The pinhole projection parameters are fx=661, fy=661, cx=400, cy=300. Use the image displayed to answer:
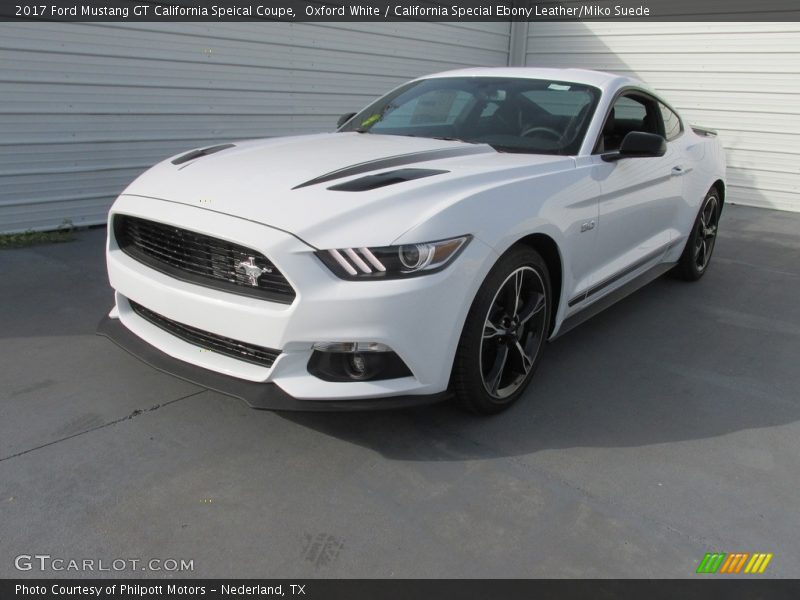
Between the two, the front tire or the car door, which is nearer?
the front tire

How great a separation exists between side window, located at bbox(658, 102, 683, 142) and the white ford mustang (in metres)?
0.94

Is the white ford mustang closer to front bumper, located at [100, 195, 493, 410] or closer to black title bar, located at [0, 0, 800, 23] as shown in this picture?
front bumper, located at [100, 195, 493, 410]

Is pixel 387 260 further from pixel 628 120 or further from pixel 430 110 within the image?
pixel 628 120

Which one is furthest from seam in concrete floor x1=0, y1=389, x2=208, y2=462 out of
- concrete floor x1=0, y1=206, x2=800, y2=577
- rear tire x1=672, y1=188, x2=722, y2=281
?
rear tire x1=672, y1=188, x2=722, y2=281

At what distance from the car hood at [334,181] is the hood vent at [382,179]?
0.02 meters

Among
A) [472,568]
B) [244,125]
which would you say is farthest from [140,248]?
[244,125]

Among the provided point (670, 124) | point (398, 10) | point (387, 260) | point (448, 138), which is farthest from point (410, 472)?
point (398, 10)

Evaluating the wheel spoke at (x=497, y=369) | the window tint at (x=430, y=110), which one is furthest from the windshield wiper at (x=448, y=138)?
the wheel spoke at (x=497, y=369)

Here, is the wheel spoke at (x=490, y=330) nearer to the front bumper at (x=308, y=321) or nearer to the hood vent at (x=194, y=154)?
the front bumper at (x=308, y=321)

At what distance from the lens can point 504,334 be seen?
289cm

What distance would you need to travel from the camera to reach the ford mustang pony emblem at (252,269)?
242 centimetres

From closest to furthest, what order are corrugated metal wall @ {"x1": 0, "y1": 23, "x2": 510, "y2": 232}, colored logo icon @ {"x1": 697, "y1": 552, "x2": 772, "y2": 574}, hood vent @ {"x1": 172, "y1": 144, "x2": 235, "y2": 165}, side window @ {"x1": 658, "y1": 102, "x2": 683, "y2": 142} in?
colored logo icon @ {"x1": 697, "y1": 552, "x2": 772, "y2": 574}
hood vent @ {"x1": 172, "y1": 144, "x2": 235, "y2": 165}
side window @ {"x1": 658, "y1": 102, "x2": 683, "y2": 142}
corrugated metal wall @ {"x1": 0, "y1": 23, "x2": 510, "y2": 232}

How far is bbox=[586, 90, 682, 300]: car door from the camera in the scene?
3490 mm

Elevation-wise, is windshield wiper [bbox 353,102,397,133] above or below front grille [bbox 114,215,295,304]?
above
